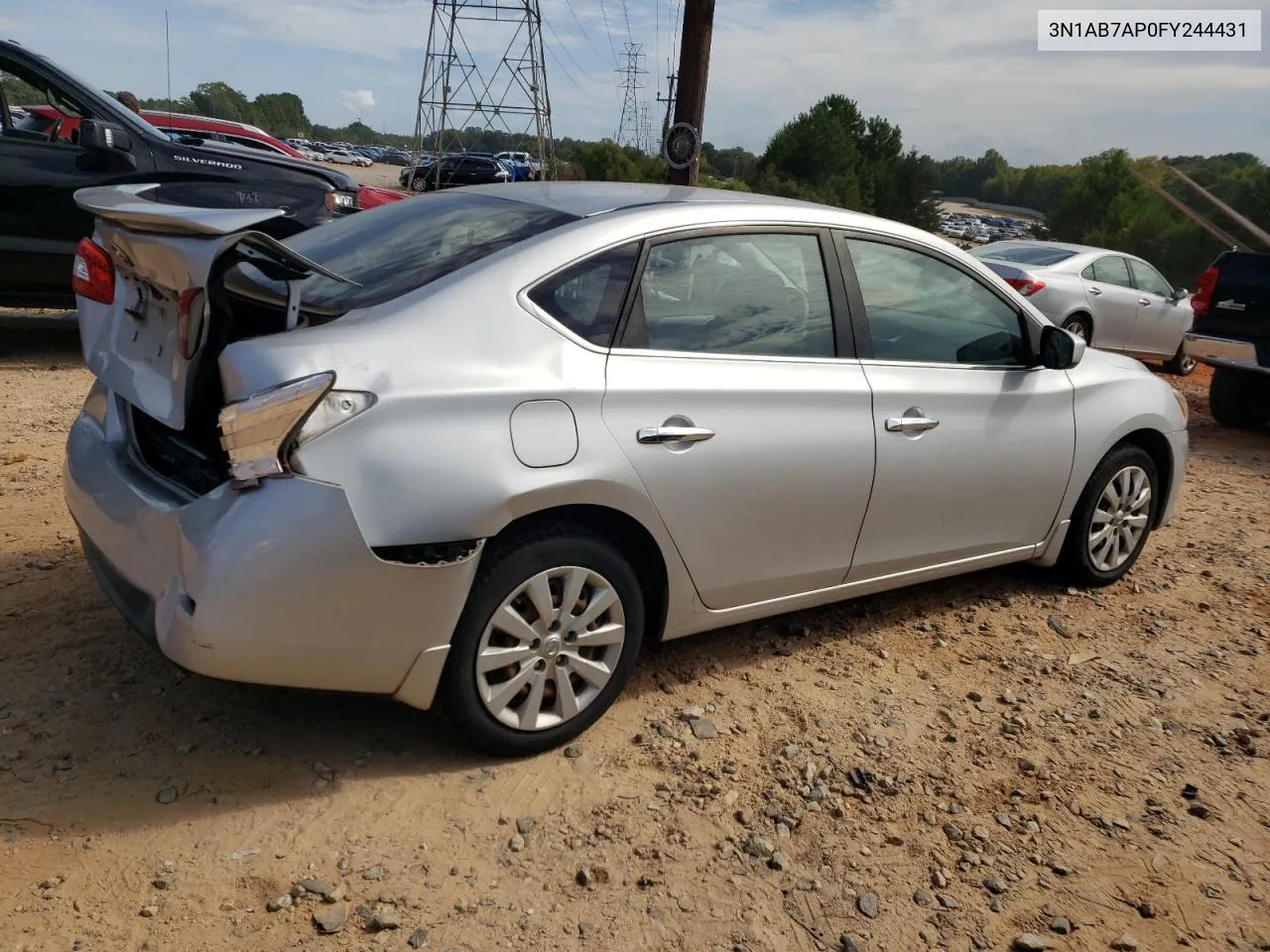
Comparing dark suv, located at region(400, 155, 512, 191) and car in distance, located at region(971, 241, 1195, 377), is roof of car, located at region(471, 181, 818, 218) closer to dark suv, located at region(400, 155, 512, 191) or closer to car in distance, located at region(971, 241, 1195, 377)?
car in distance, located at region(971, 241, 1195, 377)

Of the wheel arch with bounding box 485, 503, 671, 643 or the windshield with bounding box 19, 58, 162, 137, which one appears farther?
the windshield with bounding box 19, 58, 162, 137

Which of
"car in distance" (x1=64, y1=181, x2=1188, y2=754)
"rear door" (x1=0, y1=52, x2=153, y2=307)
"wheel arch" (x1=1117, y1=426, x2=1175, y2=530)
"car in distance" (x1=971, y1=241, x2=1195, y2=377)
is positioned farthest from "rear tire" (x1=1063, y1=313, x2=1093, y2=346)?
"rear door" (x1=0, y1=52, x2=153, y2=307)

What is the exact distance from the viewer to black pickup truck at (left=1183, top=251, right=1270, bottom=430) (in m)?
8.80

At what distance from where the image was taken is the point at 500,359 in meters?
2.89

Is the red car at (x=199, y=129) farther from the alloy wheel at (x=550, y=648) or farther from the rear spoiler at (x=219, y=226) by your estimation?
the alloy wheel at (x=550, y=648)

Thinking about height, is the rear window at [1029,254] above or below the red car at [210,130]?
below

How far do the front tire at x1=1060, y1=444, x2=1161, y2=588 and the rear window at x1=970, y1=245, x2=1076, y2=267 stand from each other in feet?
27.2

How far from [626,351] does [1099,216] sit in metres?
41.2

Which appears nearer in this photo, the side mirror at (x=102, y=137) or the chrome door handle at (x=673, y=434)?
the chrome door handle at (x=673, y=434)

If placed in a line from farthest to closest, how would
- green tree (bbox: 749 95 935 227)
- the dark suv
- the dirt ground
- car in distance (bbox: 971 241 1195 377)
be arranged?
green tree (bbox: 749 95 935 227)
the dark suv
car in distance (bbox: 971 241 1195 377)
the dirt ground

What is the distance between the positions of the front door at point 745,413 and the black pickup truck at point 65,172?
4.88 meters

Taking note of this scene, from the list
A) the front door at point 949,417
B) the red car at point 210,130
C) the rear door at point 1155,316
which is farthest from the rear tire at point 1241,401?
the red car at point 210,130

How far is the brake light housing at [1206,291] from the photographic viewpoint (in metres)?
9.16

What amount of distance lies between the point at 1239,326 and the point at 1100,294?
12.3ft
